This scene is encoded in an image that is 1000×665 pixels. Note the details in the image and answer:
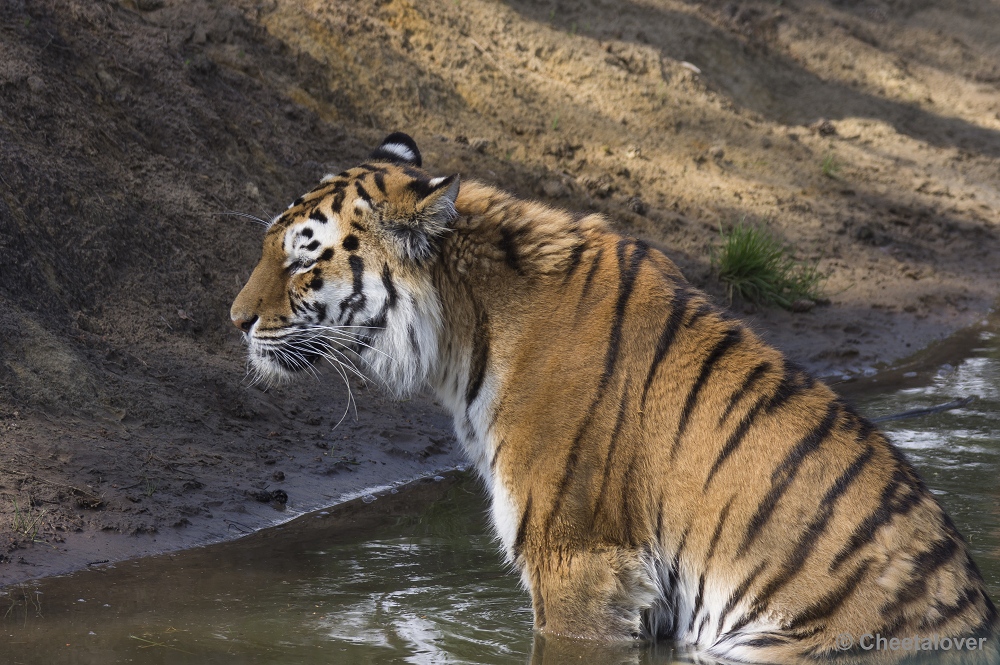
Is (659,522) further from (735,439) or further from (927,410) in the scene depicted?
(927,410)

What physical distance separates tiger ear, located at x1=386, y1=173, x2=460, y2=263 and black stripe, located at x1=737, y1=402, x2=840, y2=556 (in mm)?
1342

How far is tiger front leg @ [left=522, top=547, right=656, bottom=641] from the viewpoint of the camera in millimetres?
3365

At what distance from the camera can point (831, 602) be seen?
315 cm

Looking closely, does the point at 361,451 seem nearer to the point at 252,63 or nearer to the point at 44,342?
the point at 44,342

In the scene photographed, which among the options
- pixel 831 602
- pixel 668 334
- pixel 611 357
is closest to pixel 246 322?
pixel 611 357

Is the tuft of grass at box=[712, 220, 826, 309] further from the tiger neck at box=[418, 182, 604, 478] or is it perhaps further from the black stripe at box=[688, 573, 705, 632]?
the black stripe at box=[688, 573, 705, 632]

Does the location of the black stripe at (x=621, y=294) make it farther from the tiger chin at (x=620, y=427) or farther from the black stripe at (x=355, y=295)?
the black stripe at (x=355, y=295)

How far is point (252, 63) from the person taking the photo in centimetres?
785

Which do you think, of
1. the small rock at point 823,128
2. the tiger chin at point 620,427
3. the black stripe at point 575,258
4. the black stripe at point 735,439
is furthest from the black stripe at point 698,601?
the small rock at point 823,128

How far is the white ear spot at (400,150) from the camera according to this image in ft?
14.1

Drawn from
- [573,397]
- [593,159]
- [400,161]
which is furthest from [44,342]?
[593,159]

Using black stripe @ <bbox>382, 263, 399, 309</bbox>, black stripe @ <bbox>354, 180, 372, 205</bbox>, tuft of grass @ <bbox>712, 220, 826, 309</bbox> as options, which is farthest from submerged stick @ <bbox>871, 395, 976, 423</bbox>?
black stripe @ <bbox>354, 180, 372, 205</bbox>

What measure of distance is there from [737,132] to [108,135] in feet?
20.6

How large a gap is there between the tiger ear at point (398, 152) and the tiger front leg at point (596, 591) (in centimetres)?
170
